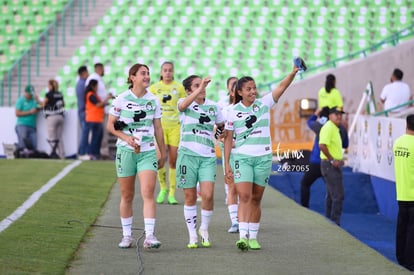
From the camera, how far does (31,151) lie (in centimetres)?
2366

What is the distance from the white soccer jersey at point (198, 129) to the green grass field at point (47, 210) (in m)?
1.47

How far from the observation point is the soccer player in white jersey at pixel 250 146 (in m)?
9.61

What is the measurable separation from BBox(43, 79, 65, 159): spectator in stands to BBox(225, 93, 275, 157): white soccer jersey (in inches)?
570

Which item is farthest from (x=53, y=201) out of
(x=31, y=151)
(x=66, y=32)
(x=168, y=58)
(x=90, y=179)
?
(x=66, y=32)

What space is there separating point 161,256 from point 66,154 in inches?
642

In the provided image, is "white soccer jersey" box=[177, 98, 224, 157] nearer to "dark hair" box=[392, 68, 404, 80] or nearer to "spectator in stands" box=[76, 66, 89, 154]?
"dark hair" box=[392, 68, 404, 80]

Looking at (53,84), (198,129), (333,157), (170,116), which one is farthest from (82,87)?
(198,129)

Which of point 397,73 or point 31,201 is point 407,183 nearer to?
point 31,201

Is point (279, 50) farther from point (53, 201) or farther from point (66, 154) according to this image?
point (53, 201)

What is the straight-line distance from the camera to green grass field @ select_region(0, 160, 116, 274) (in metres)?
8.35

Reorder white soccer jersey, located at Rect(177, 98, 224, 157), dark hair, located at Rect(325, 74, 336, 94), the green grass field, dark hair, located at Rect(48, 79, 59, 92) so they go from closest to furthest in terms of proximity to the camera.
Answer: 1. the green grass field
2. white soccer jersey, located at Rect(177, 98, 224, 157)
3. dark hair, located at Rect(325, 74, 336, 94)
4. dark hair, located at Rect(48, 79, 59, 92)

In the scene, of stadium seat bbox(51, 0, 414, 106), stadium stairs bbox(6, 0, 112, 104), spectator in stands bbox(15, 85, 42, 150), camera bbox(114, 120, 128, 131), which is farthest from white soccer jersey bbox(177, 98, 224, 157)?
stadium stairs bbox(6, 0, 112, 104)

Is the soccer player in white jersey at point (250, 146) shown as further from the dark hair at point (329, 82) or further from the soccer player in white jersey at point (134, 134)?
the dark hair at point (329, 82)

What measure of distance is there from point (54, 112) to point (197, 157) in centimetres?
1458
